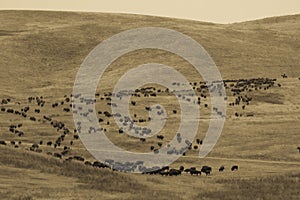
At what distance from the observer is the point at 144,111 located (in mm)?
73375

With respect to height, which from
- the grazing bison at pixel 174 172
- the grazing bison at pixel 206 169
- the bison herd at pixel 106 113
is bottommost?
the grazing bison at pixel 174 172

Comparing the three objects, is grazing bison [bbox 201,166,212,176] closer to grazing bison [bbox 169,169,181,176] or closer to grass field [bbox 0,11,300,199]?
grass field [bbox 0,11,300,199]

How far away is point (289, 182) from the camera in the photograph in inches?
1524

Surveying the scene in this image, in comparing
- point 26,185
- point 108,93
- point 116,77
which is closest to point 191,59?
point 116,77

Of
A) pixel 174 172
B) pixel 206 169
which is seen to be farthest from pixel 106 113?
pixel 174 172

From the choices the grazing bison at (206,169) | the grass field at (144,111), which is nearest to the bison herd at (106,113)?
the grazing bison at (206,169)

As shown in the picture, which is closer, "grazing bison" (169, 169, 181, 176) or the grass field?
the grass field

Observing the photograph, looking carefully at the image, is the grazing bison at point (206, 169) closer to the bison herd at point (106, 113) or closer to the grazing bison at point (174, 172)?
the bison herd at point (106, 113)

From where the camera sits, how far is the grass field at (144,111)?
36.0 metres

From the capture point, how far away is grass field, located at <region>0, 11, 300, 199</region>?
36.0 m

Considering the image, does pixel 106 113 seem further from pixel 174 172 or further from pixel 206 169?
pixel 174 172

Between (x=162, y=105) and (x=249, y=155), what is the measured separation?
25657mm

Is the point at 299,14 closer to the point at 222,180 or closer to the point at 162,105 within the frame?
the point at 162,105

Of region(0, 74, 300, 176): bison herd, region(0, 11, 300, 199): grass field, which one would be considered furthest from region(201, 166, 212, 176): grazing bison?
region(0, 11, 300, 199): grass field
